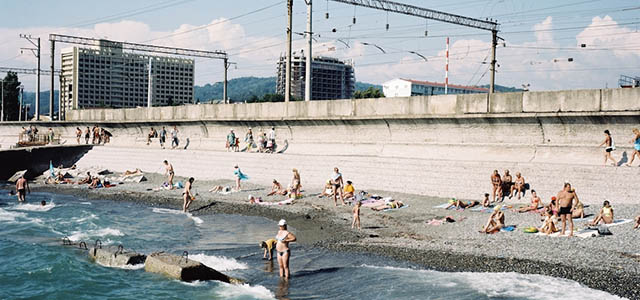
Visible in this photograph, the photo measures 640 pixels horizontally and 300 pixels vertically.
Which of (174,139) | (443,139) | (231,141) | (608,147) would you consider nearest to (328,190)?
(443,139)

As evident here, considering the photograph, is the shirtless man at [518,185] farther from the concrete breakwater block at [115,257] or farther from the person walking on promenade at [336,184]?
the concrete breakwater block at [115,257]

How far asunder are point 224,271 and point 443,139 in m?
14.8

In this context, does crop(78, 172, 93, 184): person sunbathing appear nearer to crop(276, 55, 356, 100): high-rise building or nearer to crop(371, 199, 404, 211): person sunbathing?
crop(371, 199, 404, 211): person sunbathing

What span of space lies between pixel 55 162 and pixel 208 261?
31325 mm

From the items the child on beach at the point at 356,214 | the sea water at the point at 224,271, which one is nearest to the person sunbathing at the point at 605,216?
the sea water at the point at 224,271

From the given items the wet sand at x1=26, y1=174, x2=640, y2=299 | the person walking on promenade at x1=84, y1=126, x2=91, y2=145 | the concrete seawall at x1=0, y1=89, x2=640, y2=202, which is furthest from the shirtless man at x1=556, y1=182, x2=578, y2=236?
the person walking on promenade at x1=84, y1=126, x2=91, y2=145

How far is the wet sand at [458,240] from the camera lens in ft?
44.8

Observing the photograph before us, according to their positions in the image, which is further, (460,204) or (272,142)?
(272,142)

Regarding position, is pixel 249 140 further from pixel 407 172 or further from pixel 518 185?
pixel 518 185

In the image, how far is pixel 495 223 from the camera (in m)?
18.1

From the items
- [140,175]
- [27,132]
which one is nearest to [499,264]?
[140,175]

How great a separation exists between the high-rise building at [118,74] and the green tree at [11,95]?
24015 mm

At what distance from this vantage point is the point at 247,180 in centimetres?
3147

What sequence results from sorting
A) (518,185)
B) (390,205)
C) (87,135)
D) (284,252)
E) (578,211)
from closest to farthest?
(284,252), (578,211), (518,185), (390,205), (87,135)
